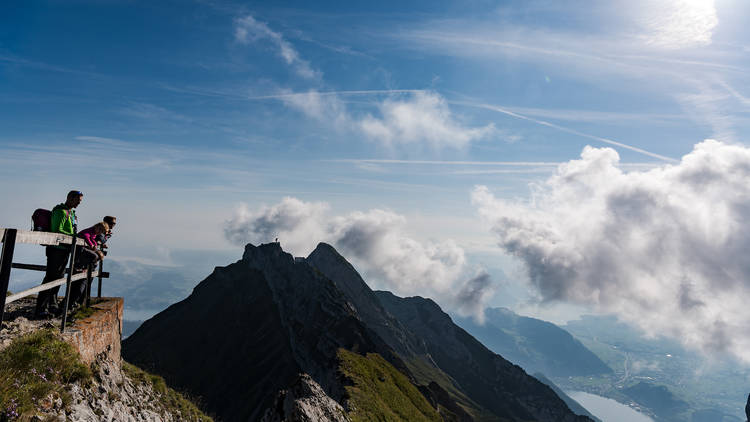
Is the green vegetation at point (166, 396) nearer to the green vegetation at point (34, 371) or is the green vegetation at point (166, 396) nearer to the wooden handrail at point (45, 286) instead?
the wooden handrail at point (45, 286)

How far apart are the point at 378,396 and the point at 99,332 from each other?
57.6 m

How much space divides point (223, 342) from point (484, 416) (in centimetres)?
10914

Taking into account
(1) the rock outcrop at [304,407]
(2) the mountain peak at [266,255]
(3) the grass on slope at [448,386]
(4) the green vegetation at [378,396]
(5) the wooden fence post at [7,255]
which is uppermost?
(2) the mountain peak at [266,255]

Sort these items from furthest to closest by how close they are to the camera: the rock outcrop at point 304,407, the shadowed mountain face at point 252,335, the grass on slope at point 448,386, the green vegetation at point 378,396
A: the grass on slope at point 448,386, the shadowed mountain face at point 252,335, the green vegetation at point 378,396, the rock outcrop at point 304,407

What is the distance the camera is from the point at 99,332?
1413 centimetres

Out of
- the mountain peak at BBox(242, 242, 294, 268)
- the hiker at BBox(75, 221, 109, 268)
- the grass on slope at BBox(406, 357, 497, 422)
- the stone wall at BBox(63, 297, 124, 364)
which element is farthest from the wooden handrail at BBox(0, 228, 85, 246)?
the grass on slope at BBox(406, 357, 497, 422)

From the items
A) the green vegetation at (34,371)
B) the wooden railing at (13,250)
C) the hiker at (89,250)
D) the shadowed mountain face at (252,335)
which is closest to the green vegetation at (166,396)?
the hiker at (89,250)

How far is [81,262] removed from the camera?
45.1ft

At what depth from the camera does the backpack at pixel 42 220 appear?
41.2 feet

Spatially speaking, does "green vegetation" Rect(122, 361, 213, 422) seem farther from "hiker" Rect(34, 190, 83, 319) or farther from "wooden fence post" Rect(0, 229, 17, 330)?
"wooden fence post" Rect(0, 229, 17, 330)

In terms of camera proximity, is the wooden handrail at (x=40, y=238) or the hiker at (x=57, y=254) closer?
the wooden handrail at (x=40, y=238)

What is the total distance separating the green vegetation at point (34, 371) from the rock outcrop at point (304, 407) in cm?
2531

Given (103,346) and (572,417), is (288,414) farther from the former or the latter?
(572,417)

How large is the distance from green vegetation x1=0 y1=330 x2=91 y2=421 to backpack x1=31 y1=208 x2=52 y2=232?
3.59 m
